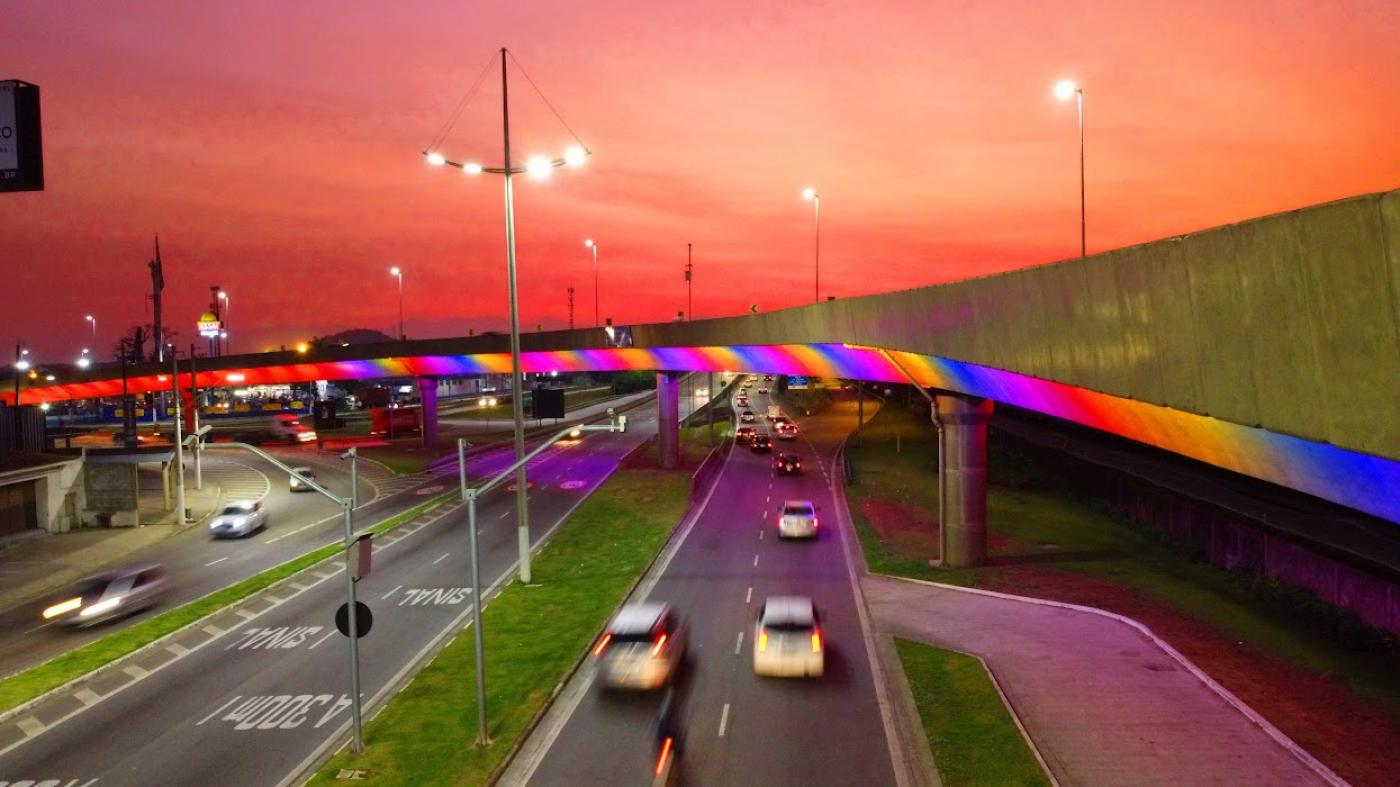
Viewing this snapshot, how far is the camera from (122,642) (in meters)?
25.8

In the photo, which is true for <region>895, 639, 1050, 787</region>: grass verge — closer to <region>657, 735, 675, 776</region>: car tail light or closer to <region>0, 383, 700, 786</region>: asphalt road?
<region>657, 735, 675, 776</region>: car tail light

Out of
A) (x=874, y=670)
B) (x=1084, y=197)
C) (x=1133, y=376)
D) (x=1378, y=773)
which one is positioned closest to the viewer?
(x=1133, y=376)

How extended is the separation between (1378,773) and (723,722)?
12.4 meters

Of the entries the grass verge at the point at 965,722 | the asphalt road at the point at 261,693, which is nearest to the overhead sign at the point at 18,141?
the asphalt road at the point at 261,693

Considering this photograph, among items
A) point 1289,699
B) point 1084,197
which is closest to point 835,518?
point 1084,197

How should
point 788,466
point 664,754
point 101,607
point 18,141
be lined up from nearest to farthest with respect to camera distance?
point 18,141 → point 664,754 → point 101,607 → point 788,466

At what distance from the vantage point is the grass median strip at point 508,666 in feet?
55.1

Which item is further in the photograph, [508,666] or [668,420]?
[668,420]

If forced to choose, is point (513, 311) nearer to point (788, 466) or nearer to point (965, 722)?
point (965, 722)

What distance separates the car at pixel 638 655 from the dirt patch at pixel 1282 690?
13.2 meters

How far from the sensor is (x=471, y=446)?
8200 cm

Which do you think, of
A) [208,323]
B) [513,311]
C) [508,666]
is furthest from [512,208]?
[208,323]

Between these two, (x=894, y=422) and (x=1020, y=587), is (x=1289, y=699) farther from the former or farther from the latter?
(x=894, y=422)

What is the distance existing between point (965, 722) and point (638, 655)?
7.45m
